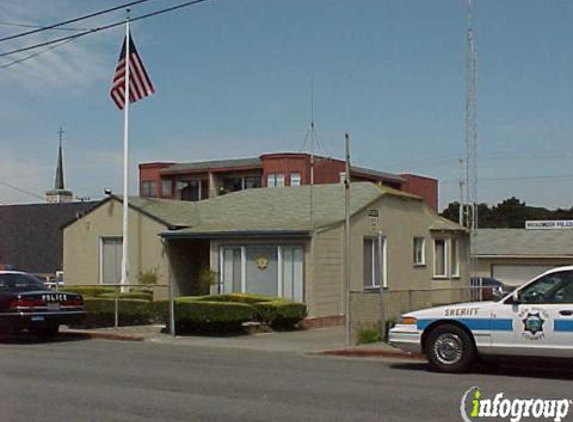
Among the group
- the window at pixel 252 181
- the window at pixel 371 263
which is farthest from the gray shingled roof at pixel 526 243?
the window at pixel 371 263

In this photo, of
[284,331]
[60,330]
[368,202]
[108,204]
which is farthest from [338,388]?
[108,204]

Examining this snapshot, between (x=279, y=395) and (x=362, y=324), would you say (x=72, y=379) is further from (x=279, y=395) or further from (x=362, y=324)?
(x=362, y=324)

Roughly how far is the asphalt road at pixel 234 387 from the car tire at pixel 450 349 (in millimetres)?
225

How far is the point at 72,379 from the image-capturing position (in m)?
13.8

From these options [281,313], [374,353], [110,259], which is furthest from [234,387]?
[110,259]

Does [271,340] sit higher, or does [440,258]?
[440,258]

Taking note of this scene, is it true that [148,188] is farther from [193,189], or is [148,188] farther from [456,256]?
[456,256]

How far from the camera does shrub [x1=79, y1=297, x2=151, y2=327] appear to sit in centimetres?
2373

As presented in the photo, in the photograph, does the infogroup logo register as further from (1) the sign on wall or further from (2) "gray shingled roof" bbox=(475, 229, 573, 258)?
(1) the sign on wall

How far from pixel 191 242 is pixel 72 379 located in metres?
16.0

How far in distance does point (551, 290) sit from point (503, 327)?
0.89 m

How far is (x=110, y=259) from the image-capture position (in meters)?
30.8

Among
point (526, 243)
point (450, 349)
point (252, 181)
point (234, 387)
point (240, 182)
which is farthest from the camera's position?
point (240, 182)

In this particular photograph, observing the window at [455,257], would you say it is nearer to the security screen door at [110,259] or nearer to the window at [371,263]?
the window at [371,263]
